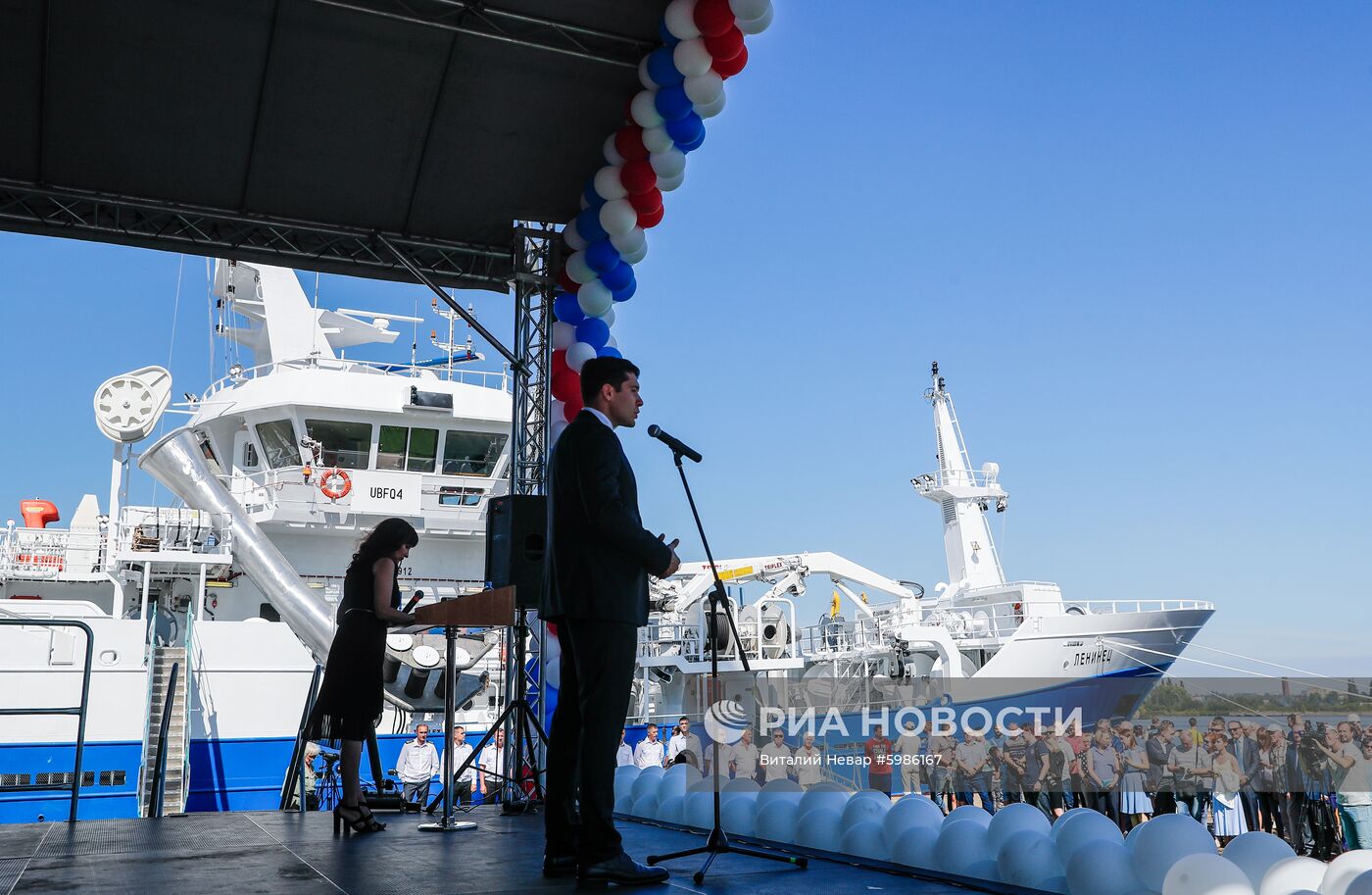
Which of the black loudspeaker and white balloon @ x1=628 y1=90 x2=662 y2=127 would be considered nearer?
the black loudspeaker

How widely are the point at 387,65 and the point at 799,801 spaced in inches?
192

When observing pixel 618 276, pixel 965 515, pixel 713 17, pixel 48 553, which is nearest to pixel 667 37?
pixel 713 17

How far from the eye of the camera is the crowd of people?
6.84 meters

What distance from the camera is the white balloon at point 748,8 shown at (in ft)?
19.2

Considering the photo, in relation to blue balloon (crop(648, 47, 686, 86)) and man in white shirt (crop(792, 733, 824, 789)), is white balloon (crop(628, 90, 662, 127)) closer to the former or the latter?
blue balloon (crop(648, 47, 686, 86))

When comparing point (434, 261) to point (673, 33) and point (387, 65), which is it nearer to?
point (387, 65)

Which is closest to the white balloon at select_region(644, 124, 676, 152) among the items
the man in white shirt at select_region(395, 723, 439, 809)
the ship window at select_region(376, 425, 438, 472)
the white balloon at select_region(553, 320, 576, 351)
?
the white balloon at select_region(553, 320, 576, 351)

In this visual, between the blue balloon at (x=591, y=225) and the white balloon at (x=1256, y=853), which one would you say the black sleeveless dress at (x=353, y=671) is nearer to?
the blue balloon at (x=591, y=225)

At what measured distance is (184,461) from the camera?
1470 cm

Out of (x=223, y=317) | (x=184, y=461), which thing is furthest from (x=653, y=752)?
(x=223, y=317)

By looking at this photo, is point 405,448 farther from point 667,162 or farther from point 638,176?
point 667,162

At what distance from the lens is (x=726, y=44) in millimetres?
5926

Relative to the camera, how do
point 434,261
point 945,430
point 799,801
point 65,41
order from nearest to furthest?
point 799,801 < point 65,41 < point 434,261 < point 945,430

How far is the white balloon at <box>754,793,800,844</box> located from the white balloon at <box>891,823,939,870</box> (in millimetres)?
625
